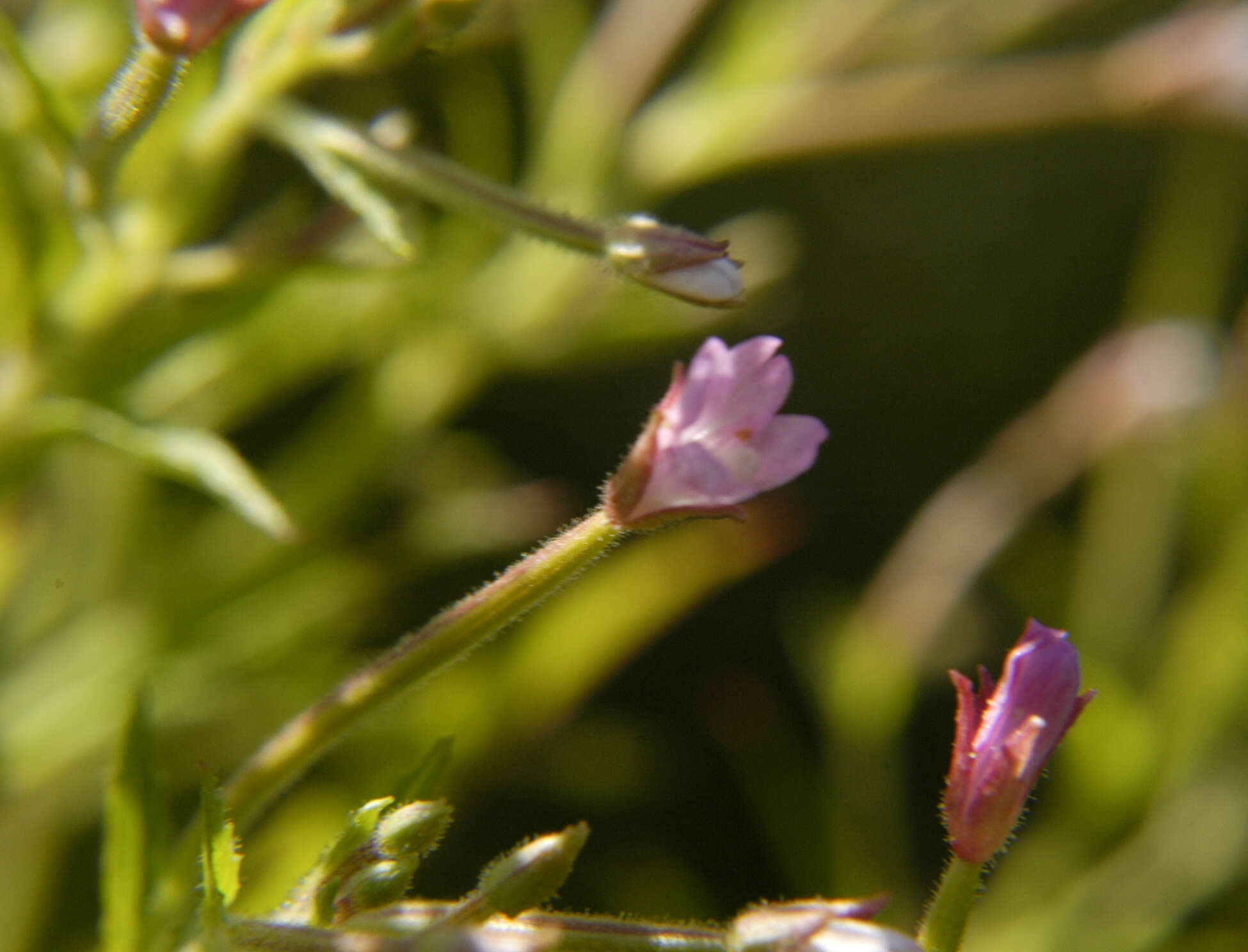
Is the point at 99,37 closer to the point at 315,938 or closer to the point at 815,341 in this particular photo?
the point at 315,938

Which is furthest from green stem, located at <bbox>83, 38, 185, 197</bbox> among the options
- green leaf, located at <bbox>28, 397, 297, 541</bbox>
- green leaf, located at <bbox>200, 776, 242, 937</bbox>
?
green leaf, located at <bbox>200, 776, 242, 937</bbox>

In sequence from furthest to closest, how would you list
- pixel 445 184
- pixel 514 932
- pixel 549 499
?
pixel 549 499 < pixel 445 184 < pixel 514 932

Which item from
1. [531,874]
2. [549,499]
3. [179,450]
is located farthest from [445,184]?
[549,499]

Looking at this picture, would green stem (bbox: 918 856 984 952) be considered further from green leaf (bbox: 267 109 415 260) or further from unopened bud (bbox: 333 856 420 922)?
green leaf (bbox: 267 109 415 260)

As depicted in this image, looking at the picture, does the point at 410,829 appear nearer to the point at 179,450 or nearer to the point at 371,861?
the point at 371,861

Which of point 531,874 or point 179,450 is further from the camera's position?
point 179,450

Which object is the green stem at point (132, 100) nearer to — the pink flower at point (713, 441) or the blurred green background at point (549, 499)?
the blurred green background at point (549, 499)
